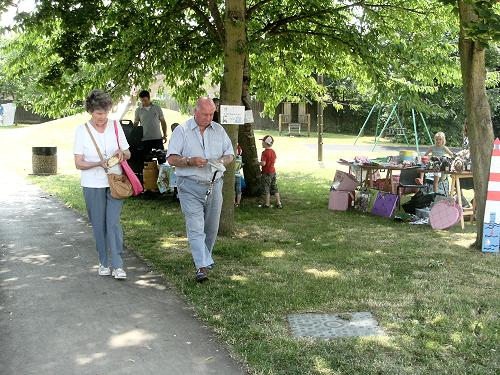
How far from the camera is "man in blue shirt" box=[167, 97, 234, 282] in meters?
6.29

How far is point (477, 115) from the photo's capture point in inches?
318

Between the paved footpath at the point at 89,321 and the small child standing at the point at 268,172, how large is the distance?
431 centimetres

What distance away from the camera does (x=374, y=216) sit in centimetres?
1091

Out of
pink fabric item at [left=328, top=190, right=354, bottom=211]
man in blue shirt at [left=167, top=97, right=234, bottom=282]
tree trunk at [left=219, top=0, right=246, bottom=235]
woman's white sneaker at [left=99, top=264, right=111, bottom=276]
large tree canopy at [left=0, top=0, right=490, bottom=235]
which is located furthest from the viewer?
pink fabric item at [left=328, top=190, right=354, bottom=211]

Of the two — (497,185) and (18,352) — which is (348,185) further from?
(18,352)

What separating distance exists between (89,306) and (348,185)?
7.22 metres

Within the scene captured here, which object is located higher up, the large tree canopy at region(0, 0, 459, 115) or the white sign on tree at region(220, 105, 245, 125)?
the large tree canopy at region(0, 0, 459, 115)

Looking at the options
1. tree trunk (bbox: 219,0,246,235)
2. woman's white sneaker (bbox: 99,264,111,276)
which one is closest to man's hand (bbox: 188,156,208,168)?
woman's white sneaker (bbox: 99,264,111,276)

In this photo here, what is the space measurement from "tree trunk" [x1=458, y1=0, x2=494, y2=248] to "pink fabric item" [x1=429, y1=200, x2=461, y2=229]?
4.22 feet

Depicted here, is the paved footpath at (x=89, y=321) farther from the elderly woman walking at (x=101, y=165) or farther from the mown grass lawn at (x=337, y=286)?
the elderly woman walking at (x=101, y=165)

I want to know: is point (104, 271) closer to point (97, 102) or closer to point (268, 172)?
point (97, 102)

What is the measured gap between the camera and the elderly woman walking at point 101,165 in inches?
243

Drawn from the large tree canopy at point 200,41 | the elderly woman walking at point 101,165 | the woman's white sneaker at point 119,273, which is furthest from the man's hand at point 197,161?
the large tree canopy at point 200,41

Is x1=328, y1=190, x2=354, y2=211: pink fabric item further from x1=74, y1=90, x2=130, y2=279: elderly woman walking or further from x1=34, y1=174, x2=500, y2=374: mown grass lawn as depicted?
x1=74, y1=90, x2=130, y2=279: elderly woman walking
